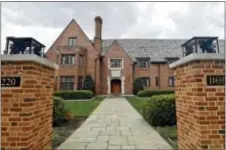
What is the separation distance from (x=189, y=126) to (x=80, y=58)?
2792cm

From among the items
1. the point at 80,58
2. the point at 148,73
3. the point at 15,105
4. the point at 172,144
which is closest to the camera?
the point at 15,105

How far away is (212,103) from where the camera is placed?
404cm

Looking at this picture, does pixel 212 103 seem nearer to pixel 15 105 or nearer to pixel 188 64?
pixel 188 64

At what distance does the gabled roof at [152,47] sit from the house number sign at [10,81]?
30519 millimetres

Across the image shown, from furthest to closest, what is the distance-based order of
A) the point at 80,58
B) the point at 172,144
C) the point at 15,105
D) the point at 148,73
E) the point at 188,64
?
1. the point at 148,73
2. the point at 80,58
3. the point at 172,144
4. the point at 188,64
5. the point at 15,105

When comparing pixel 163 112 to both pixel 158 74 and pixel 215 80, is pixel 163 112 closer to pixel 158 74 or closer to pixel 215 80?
pixel 215 80

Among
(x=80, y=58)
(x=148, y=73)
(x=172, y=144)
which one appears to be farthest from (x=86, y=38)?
(x=172, y=144)

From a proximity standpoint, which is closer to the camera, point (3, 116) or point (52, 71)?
point (3, 116)

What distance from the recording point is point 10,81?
3.99 m

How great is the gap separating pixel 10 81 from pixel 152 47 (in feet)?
114

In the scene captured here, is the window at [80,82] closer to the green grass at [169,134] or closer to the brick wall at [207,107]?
the green grass at [169,134]

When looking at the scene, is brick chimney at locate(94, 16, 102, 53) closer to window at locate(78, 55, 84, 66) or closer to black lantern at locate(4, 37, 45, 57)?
window at locate(78, 55, 84, 66)

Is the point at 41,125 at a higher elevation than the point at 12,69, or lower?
lower

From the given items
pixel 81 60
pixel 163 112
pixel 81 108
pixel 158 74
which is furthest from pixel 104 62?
pixel 163 112
